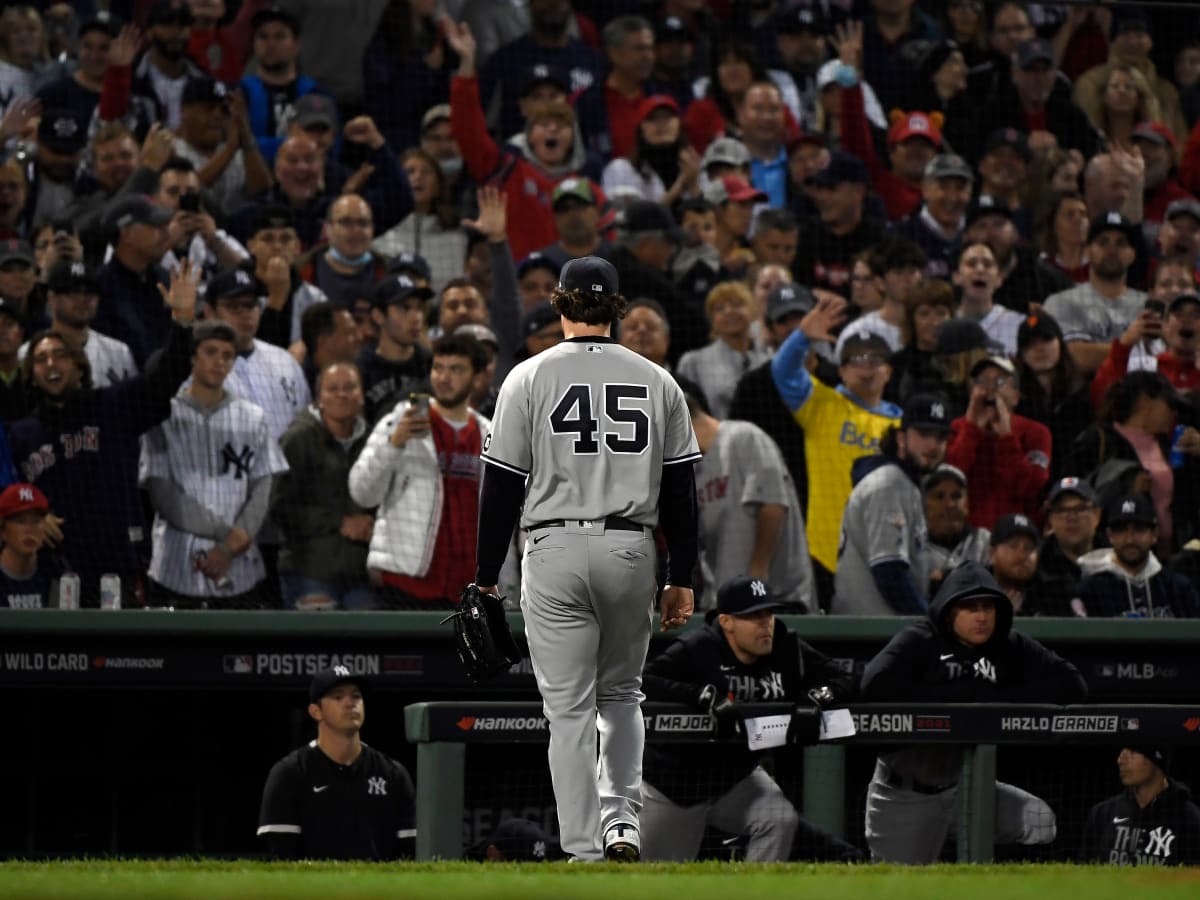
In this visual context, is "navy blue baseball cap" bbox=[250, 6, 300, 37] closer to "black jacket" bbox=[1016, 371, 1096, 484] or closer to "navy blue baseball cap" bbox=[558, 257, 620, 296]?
"black jacket" bbox=[1016, 371, 1096, 484]

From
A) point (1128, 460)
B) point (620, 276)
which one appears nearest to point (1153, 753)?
point (1128, 460)

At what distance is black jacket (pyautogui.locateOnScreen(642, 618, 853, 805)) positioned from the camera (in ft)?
23.8

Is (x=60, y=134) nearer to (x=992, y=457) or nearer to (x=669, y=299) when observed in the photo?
(x=669, y=299)

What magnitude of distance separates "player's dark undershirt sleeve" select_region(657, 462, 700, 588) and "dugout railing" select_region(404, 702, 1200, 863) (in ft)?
4.33

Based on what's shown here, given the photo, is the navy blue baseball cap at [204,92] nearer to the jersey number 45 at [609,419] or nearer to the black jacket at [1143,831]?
the jersey number 45 at [609,419]

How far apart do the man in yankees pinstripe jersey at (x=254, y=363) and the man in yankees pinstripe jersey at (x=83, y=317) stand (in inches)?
18.6

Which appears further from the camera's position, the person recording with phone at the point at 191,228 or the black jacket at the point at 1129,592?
the person recording with phone at the point at 191,228

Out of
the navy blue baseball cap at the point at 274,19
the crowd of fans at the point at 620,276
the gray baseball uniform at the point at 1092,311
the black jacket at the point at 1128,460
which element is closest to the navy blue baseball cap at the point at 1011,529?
the crowd of fans at the point at 620,276

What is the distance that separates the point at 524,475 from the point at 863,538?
11.5 feet

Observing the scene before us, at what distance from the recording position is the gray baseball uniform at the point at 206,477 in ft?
28.2

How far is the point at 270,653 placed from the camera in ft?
27.6

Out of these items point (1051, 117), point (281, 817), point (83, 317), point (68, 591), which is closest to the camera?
point (281, 817)

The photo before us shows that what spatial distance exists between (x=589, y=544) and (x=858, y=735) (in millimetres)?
1961

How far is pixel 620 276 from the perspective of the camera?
10023mm
